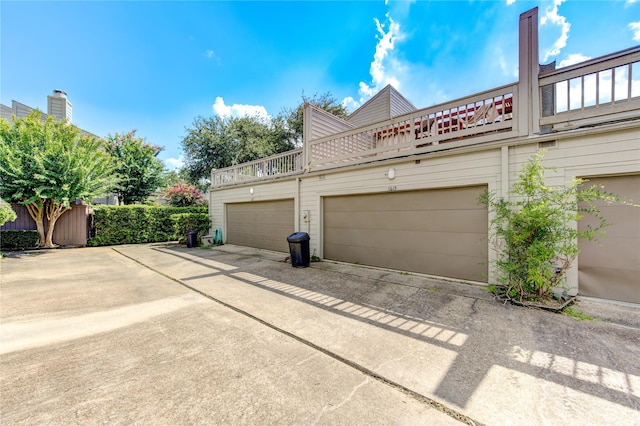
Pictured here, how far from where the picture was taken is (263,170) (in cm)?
891

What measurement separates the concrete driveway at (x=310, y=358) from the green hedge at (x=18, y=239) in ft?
24.0

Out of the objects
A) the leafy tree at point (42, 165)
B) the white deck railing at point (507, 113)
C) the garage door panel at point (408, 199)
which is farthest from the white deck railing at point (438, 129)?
the leafy tree at point (42, 165)

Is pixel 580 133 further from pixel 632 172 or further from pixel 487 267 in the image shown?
pixel 487 267

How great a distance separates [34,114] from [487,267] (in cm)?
1427

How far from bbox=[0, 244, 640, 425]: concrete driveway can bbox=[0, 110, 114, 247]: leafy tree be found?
606 cm

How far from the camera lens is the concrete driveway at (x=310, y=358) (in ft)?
5.46

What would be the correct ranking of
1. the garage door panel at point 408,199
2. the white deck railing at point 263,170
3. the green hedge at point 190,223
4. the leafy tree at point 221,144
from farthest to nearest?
1. the leafy tree at point 221,144
2. the green hedge at point 190,223
3. the white deck railing at point 263,170
4. the garage door panel at point 408,199

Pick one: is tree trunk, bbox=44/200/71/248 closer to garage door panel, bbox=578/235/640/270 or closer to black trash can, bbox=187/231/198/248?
black trash can, bbox=187/231/198/248

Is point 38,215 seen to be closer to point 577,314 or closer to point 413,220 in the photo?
point 413,220

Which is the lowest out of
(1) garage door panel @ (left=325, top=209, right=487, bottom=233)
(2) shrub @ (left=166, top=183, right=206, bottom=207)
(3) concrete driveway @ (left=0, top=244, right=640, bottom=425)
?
(3) concrete driveway @ (left=0, top=244, right=640, bottom=425)

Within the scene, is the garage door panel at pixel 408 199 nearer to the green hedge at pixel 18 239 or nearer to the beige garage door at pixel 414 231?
the beige garage door at pixel 414 231

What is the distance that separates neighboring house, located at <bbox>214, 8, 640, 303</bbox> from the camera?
11.2 ft

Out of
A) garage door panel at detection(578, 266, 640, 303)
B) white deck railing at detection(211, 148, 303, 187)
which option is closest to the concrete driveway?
garage door panel at detection(578, 266, 640, 303)

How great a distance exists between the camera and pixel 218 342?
2.61 meters
